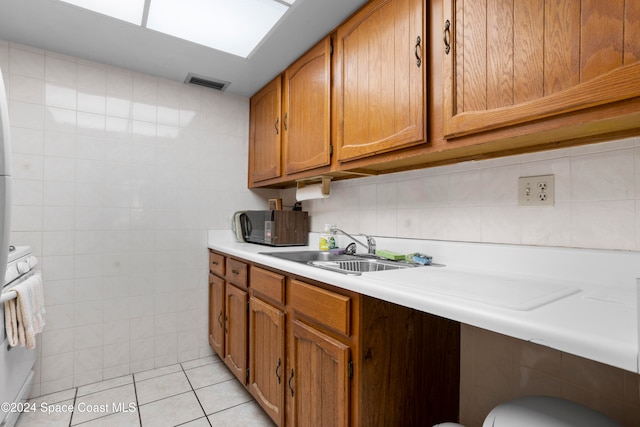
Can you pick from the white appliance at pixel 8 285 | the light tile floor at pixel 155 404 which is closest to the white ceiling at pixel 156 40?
the white appliance at pixel 8 285

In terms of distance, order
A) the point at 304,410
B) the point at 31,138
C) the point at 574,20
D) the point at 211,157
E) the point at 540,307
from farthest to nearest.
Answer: the point at 211,157 → the point at 31,138 → the point at 304,410 → the point at 574,20 → the point at 540,307

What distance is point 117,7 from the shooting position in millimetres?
1510

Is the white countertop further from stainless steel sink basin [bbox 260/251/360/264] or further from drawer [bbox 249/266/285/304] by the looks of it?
stainless steel sink basin [bbox 260/251/360/264]

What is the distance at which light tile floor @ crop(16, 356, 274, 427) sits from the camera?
1.63m

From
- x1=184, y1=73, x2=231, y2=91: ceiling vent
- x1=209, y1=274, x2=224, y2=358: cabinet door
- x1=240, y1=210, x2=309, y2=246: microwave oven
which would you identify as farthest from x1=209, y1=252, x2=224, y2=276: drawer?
x1=184, y1=73, x2=231, y2=91: ceiling vent

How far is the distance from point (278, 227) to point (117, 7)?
1431mm

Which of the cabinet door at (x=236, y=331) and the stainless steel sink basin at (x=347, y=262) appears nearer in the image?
the stainless steel sink basin at (x=347, y=262)

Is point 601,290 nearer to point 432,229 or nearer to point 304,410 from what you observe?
point 432,229

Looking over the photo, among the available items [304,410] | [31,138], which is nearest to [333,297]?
[304,410]

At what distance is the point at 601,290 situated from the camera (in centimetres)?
87

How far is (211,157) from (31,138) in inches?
41.1

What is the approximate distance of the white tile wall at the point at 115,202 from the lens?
1.89 meters

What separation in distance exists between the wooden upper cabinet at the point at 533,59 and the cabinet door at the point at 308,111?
700 mm

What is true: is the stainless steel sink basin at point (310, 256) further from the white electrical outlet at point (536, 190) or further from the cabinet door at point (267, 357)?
the white electrical outlet at point (536, 190)
